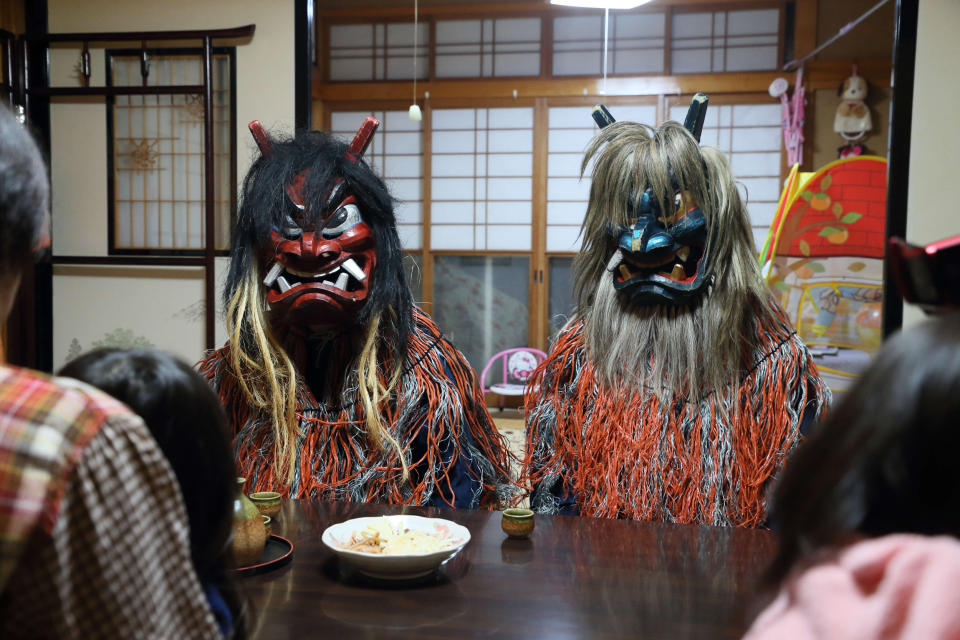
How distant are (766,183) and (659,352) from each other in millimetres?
3573

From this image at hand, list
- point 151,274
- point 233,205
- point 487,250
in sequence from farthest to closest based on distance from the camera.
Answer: point 487,250, point 151,274, point 233,205

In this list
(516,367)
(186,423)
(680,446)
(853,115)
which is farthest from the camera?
(516,367)

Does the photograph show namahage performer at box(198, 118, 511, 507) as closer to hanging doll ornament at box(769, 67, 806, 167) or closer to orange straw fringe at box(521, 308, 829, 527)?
orange straw fringe at box(521, 308, 829, 527)

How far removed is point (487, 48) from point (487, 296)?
1.72m

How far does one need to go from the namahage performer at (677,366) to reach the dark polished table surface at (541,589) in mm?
334

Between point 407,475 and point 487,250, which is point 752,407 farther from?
point 487,250

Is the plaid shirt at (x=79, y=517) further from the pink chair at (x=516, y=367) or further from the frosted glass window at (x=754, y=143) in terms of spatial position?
the frosted glass window at (x=754, y=143)

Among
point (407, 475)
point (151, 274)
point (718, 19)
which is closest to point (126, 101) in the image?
point (151, 274)

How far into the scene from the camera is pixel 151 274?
2.87 metres

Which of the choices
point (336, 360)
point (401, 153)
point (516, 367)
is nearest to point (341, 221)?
point (336, 360)

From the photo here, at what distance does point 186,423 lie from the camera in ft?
2.31

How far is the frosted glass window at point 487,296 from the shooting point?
17.6 ft

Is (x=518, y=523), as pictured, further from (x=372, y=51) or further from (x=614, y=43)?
(x=372, y=51)

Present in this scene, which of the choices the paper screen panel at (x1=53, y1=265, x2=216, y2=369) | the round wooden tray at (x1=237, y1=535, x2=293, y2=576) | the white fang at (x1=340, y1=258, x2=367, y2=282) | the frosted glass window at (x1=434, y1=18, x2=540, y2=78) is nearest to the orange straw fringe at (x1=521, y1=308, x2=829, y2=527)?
the white fang at (x1=340, y1=258, x2=367, y2=282)
